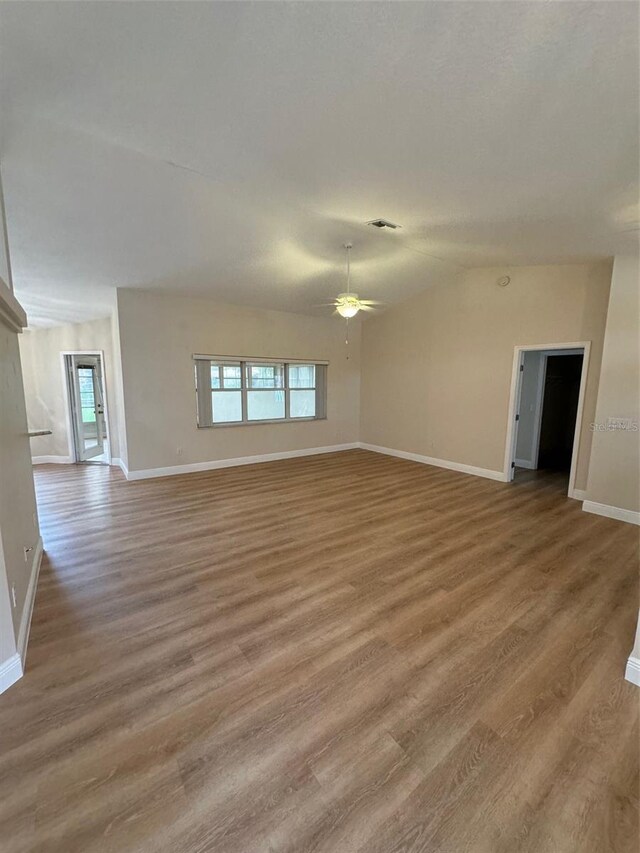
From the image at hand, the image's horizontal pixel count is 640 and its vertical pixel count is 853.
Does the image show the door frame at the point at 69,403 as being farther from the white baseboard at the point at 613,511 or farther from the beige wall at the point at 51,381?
the white baseboard at the point at 613,511

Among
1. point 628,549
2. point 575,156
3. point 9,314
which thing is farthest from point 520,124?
point 628,549

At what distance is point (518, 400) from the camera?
5227 millimetres

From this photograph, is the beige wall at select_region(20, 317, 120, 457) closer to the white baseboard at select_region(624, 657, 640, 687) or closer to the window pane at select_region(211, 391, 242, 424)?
the window pane at select_region(211, 391, 242, 424)

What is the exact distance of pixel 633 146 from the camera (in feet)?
6.66

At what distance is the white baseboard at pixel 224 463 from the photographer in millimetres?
5527

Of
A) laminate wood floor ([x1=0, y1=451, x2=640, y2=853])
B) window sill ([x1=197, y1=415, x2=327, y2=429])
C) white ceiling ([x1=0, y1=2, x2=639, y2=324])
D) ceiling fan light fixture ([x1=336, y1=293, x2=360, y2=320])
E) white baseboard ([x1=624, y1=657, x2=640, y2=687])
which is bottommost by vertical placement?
laminate wood floor ([x1=0, y1=451, x2=640, y2=853])

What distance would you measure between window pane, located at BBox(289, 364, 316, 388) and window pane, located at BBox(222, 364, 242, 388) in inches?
42.5

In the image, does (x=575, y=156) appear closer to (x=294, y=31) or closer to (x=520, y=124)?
(x=520, y=124)

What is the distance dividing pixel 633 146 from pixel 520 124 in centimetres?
70

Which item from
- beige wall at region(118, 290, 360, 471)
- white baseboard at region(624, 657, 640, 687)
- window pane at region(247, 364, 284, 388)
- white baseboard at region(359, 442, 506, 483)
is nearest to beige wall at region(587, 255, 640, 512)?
white baseboard at region(359, 442, 506, 483)

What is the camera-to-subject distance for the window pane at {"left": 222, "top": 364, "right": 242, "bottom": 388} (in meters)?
6.16

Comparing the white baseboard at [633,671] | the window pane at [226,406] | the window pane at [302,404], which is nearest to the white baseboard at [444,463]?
the window pane at [302,404]

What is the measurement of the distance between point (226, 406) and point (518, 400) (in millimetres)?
4696

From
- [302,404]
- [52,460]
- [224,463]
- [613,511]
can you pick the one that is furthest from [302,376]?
[52,460]
